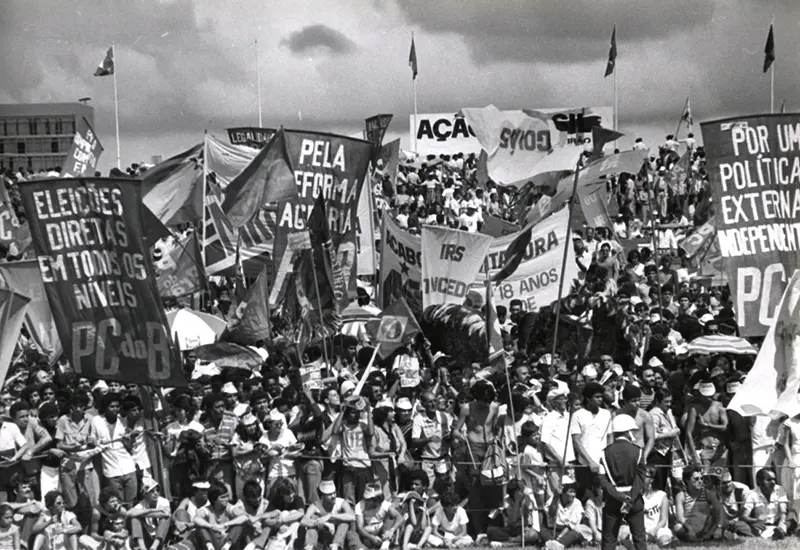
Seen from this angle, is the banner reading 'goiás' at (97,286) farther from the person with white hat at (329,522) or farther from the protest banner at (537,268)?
the protest banner at (537,268)

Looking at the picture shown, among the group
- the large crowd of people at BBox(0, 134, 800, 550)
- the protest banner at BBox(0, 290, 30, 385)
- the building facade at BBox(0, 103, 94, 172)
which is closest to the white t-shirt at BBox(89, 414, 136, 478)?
the large crowd of people at BBox(0, 134, 800, 550)

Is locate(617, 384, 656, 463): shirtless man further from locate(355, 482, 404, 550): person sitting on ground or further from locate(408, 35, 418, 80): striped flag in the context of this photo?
locate(408, 35, 418, 80): striped flag

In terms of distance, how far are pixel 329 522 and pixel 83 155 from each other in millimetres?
18048

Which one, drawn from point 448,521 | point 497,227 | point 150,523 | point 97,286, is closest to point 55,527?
point 150,523

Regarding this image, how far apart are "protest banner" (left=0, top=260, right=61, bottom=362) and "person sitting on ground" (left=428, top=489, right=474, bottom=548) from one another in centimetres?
732

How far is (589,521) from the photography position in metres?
17.1

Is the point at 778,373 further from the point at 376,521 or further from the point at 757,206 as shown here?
the point at 376,521

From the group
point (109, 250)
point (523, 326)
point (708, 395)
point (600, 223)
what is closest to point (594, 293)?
point (523, 326)

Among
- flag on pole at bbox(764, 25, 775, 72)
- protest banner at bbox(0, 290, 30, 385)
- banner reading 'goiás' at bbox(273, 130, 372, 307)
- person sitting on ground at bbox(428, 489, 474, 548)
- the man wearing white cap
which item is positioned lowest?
person sitting on ground at bbox(428, 489, 474, 548)

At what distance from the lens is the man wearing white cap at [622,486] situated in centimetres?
1498

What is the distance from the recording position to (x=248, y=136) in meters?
32.6

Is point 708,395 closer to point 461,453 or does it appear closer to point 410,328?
point 461,453

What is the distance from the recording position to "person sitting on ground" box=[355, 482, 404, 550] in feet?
55.7

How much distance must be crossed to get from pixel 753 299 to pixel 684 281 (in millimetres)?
12066
